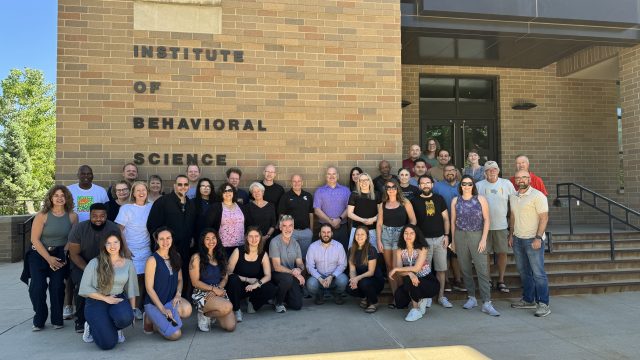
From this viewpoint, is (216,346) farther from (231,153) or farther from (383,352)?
(231,153)

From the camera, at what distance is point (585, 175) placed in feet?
35.2

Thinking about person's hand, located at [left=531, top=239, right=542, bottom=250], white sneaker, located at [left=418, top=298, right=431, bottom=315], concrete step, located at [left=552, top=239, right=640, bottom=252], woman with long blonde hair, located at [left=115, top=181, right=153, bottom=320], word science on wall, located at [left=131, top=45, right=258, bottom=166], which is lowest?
white sneaker, located at [left=418, top=298, right=431, bottom=315]

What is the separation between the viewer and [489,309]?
546cm

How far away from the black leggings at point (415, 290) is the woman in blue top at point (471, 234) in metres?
0.56

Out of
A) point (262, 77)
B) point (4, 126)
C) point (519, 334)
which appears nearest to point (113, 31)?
point (262, 77)

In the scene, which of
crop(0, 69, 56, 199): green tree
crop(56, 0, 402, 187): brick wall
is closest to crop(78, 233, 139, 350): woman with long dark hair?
crop(56, 0, 402, 187): brick wall

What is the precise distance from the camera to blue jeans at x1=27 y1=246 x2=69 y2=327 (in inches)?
196

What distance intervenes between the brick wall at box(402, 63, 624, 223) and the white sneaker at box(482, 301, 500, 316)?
17.6 feet

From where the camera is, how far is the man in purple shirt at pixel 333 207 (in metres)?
6.28

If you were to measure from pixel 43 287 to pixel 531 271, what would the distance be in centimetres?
600

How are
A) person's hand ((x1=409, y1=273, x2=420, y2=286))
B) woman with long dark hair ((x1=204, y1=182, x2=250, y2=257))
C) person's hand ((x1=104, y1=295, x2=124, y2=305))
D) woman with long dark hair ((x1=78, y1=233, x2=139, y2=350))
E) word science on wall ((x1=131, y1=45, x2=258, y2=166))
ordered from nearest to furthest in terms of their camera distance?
woman with long dark hair ((x1=78, y1=233, x2=139, y2=350)) → person's hand ((x1=104, y1=295, x2=124, y2=305)) → person's hand ((x1=409, y1=273, x2=420, y2=286)) → woman with long dark hair ((x1=204, y1=182, x2=250, y2=257)) → word science on wall ((x1=131, y1=45, x2=258, y2=166))

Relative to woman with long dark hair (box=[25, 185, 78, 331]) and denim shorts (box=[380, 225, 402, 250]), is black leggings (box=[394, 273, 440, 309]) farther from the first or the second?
woman with long dark hair (box=[25, 185, 78, 331])

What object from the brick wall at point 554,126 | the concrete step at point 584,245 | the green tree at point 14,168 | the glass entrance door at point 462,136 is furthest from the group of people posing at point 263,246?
the green tree at point 14,168

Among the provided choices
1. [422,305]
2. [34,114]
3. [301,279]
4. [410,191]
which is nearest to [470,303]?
[422,305]
